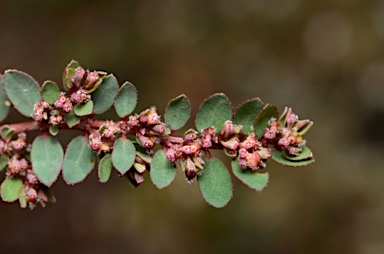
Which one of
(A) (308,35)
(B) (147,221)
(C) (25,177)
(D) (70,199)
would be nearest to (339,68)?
(A) (308,35)

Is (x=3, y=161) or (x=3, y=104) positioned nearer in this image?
(x=3, y=161)

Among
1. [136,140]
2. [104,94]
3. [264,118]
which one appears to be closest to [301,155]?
[264,118]

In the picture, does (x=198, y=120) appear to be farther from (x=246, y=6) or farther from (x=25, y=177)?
(x=246, y=6)

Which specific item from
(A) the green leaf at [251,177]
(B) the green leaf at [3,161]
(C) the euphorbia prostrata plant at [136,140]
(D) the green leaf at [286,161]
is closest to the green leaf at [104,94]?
(C) the euphorbia prostrata plant at [136,140]

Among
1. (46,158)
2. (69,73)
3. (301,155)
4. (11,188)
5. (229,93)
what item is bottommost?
(229,93)

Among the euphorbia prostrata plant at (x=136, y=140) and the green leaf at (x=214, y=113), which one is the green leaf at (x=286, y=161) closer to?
the euphorbia prostrata plant at (x=136, y=140)

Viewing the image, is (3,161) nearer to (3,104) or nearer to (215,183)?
(3,104)
